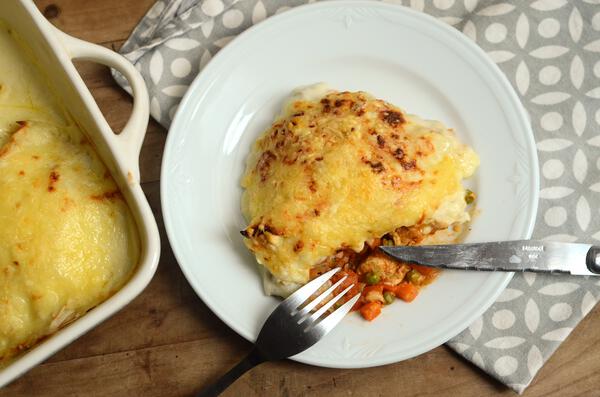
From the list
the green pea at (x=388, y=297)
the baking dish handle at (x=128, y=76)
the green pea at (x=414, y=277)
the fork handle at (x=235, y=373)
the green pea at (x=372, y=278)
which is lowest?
the fork handle at (x=235, y=373)

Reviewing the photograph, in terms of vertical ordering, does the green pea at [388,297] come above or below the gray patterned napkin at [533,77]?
below

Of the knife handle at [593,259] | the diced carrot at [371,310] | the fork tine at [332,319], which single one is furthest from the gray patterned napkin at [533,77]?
the fork tine at [332,319]

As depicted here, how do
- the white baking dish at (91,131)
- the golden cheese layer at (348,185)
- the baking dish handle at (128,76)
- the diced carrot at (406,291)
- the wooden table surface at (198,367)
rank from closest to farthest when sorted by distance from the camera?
the white baking dish at (91,131) → the baking dish handle at (128,76) → the golden cheese layer at (348,185) → the diced carrot at (406,291) → the wooden table surface at (198,367)

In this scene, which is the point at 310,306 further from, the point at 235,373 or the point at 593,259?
the point at 593,259

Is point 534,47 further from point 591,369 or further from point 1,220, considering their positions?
point 1,220

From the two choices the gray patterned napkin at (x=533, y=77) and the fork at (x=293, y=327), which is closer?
the fork at (x=293, y=327)

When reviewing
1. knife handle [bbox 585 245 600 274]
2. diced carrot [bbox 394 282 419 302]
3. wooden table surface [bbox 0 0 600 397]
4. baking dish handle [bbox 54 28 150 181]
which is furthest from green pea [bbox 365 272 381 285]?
baking dish handle [bbox 54 28 150 181]

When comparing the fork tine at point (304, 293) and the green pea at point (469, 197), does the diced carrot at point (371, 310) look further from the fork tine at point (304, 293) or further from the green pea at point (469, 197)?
the green pea at point (469, 197)
